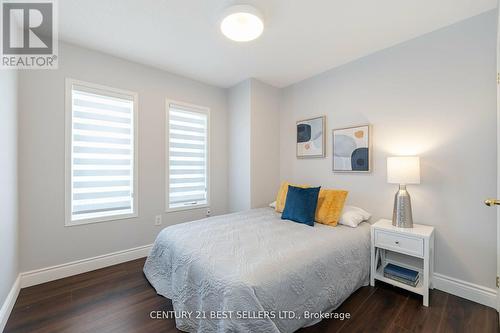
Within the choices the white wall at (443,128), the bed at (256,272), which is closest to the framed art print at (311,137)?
the white wall at (443,128)

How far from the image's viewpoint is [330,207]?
2373 millimetres

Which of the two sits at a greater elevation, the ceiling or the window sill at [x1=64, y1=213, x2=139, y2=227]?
the ceiling

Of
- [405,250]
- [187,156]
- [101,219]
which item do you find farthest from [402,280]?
[101,219]

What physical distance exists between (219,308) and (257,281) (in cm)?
27

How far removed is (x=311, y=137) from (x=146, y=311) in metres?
2.70

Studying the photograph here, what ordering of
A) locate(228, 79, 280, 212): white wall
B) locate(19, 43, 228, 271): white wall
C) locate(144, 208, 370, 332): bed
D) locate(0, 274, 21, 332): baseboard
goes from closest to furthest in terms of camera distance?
1. locate(144, 208, 370, 332): bed
2. locate(0, 274, 21, 332): baseboard
3. locate(19, 43, 228, 271): white wall
4. locate(228, 79, 280, 212): white wall

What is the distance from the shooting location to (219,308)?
4.18 ft

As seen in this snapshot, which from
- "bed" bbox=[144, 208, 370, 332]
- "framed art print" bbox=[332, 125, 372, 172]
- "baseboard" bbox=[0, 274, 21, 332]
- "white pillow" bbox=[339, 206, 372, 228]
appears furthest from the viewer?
"framed art print" bbox=[332, 125, 372, 172]

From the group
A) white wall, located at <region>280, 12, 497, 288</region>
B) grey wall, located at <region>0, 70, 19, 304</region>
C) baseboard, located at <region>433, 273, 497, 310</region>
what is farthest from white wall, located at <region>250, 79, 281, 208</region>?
grey wall, located at <region>0, 70, 19, 304</region>

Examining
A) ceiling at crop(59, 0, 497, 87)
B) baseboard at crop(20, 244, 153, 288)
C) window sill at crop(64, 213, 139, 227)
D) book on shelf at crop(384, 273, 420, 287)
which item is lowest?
baseboard at crop(20, 244, 153, 288)

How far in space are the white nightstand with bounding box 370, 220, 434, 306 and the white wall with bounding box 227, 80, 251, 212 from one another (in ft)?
5.50

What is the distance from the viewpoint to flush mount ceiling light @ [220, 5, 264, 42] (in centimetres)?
175

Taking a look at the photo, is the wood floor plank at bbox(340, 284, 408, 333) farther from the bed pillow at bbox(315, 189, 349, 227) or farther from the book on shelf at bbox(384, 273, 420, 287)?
the bed pillow at bbox(315, 189, 349, 227)

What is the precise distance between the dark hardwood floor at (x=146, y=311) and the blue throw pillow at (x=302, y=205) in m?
0.80
